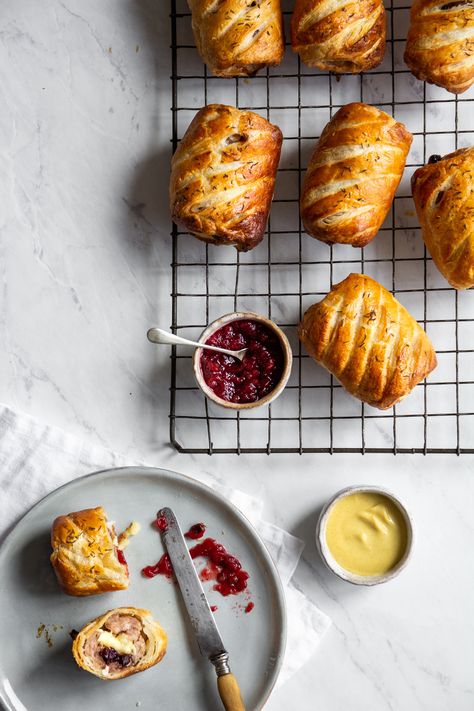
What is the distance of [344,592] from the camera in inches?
119

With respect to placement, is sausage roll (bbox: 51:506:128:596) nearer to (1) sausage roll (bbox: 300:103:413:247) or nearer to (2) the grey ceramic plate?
(2) the grey ceramic plate

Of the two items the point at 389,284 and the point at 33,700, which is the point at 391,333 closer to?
the point at 389,284

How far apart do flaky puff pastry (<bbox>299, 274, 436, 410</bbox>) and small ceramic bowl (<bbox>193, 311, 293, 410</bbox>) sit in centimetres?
10

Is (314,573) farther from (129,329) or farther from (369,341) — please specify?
(129,329)

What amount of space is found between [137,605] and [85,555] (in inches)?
13.5

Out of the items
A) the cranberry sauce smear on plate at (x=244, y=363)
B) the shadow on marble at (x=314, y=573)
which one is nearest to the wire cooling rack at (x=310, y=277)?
the cranberry sauce smear on plate at (x=244, y=363)

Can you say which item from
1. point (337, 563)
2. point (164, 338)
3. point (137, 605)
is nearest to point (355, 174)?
point (164, 338)

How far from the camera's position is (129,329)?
307cm

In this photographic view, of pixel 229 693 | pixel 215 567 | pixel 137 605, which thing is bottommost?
pixel 229 693

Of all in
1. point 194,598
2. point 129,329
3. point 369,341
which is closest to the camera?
point 369,341

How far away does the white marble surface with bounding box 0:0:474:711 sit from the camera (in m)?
→ 3.03

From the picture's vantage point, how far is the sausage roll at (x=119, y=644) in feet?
9.22

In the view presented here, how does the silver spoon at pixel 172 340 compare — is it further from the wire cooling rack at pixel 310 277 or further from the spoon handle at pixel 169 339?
the wire cooling rack at pixel 310 277

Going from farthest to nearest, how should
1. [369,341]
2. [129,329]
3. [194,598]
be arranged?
[129,329] < [194,598] < [369,341]
